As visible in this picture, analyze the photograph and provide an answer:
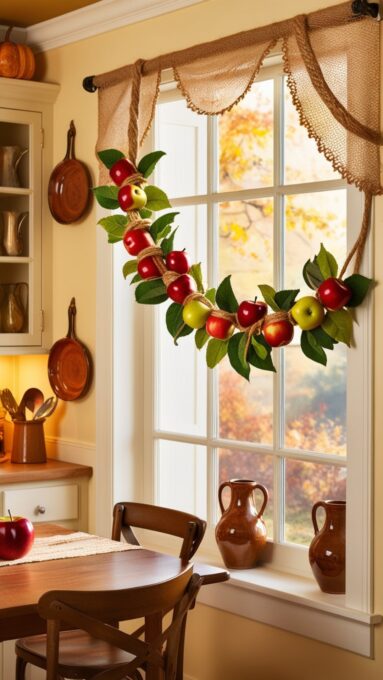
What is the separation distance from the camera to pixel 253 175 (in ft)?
11.9

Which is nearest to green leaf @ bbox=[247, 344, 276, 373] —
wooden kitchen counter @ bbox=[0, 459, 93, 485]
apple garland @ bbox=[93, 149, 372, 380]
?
apple garland @ bbox=[93, 149, 372, 380]

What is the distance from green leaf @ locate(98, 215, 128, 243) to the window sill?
1210 millimetres

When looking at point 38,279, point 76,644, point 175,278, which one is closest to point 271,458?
point 175,278

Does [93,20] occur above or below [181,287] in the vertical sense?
above

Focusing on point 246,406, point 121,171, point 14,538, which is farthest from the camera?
point 246,406

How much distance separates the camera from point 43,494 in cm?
393

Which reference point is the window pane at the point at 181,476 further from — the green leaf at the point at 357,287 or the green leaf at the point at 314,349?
the green leaf at the point at 357,287

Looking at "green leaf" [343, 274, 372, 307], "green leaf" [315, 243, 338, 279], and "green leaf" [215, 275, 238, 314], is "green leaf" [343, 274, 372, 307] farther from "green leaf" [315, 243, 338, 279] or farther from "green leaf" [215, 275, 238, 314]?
"green leaf" [215, 275, 238, 314]

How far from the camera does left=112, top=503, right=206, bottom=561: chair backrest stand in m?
2.99

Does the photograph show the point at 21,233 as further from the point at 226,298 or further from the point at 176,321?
the point at 226,298

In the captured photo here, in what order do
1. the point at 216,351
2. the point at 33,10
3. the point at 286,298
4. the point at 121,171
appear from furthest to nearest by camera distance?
the point at 33,10, the point at 121,171, the point at 216,351, the point at 286,298

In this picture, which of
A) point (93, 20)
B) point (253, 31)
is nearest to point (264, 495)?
point (253, 31)

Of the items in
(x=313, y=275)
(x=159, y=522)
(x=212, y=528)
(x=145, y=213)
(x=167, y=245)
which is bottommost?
(x=212, y=528)

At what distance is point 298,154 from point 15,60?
1349 mm
